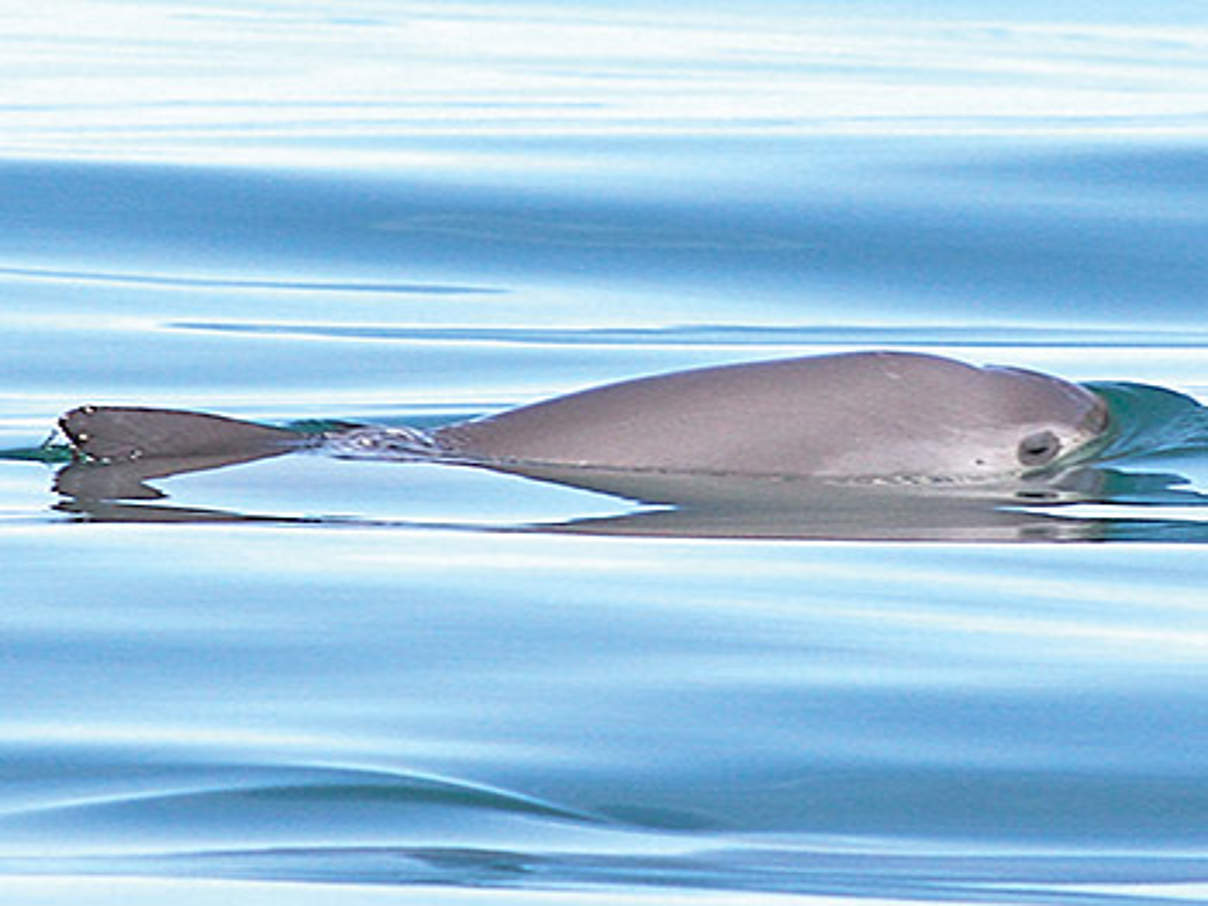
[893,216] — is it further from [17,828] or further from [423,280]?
[17,828]

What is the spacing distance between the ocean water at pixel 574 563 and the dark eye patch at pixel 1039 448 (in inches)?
5.7

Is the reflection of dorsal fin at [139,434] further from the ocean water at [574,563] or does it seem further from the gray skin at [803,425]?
the gray skin at [803,425]

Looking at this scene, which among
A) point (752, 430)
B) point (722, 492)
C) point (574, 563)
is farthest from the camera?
point (752, 430)

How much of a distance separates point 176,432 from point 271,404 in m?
2.13

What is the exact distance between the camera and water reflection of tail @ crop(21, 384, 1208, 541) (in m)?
6.50

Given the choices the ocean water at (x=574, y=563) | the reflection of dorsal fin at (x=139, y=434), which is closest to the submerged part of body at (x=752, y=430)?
the reflection of dorsal fin at (x=139, y=434)

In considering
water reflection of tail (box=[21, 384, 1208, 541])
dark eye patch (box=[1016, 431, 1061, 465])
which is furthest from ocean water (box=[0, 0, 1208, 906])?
dark eye patch (box=[1016, 431, 1061, 465])

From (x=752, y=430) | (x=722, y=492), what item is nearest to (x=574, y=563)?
(x=722, y=492)

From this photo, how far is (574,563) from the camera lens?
601 cm

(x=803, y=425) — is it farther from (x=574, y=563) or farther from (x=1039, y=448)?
(x=574, y=563)

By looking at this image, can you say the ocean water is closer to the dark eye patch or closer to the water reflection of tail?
the water reflection of tail

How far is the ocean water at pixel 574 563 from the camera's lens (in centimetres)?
412

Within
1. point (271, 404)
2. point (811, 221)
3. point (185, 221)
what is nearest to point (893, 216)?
point (811, 221)

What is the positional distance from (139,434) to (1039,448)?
193 cm
